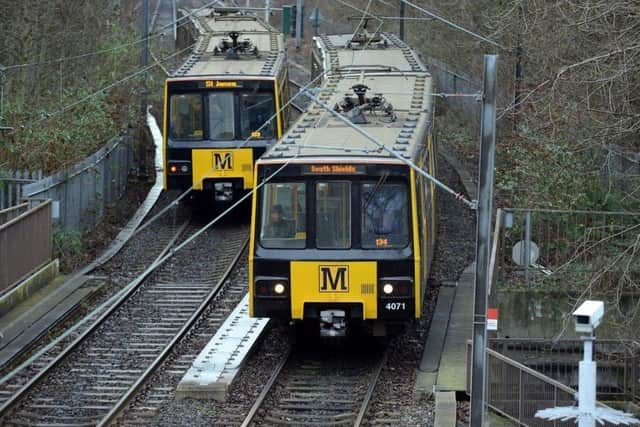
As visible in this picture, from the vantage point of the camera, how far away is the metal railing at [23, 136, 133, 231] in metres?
22.3

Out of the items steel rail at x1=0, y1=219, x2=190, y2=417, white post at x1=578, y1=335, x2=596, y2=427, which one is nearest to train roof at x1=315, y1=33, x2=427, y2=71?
steel rail at x1=0, y1=219, x2=190, y2=417

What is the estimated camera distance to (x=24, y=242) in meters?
20.3

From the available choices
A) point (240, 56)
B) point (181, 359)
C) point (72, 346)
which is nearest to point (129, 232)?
point (240, 56)

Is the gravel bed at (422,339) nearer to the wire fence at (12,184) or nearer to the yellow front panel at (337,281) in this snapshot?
the yellow front panel at (337,281)

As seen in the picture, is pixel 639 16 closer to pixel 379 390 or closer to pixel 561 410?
pixel 379 390

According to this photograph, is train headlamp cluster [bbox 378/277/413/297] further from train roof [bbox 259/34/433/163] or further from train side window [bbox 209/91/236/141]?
train side window [bbox 209/91/236/141]

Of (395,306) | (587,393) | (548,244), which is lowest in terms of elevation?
(395,306)

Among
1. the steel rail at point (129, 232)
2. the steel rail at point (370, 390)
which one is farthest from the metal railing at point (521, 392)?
the steel rail at point (129, 232)

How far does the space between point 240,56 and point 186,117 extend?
9.03ft

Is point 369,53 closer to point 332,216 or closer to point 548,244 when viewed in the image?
point 548,244

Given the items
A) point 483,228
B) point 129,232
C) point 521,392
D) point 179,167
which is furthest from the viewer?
point 129,232

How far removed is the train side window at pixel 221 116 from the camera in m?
24.7

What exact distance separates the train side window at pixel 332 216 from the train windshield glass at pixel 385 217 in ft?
0.69

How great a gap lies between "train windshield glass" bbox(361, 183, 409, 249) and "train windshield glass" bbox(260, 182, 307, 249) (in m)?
0.78
